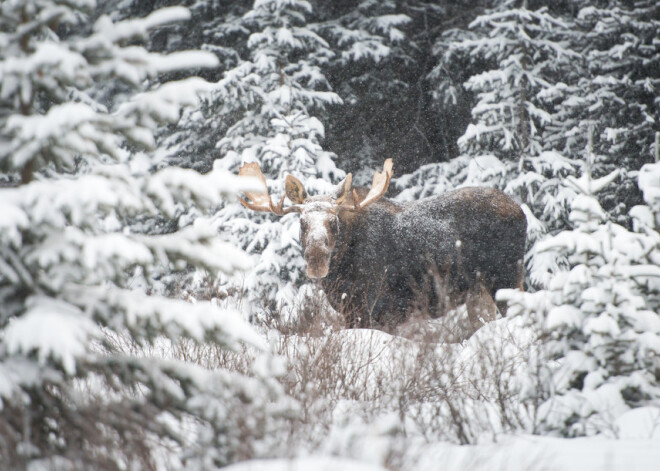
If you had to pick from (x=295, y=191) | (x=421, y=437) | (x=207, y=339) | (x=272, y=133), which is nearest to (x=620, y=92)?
(x=272, y=133)

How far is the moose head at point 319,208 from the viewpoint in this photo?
18.2 feet

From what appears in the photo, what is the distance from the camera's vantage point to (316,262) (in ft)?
18.1

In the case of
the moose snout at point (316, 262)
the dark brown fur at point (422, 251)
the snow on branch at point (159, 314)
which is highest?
the snow on branch at point (159, 314)

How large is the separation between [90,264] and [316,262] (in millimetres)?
3627

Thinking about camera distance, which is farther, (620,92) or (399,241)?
(620,92)

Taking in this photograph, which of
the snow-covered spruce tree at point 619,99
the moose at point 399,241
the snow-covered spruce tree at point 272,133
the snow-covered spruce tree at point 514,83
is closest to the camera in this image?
the moose at point 399,241

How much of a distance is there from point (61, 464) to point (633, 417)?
3.02 m

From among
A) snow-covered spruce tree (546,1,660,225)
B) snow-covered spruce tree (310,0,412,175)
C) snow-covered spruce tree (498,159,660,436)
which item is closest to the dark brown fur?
snow-covered spruce tree (498,159,660,436)


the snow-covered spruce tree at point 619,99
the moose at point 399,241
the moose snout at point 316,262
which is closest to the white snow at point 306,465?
the moose snout at point 316,262

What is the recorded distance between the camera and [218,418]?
2.21 meters

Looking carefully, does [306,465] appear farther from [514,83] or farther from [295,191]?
[514,83]

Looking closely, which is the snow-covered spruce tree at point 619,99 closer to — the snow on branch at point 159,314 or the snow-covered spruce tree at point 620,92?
the snow-covered spruce tree at point 620,92

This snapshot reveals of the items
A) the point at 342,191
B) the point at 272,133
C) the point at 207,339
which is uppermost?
the point at 207,339

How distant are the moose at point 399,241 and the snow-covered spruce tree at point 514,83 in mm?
2682
